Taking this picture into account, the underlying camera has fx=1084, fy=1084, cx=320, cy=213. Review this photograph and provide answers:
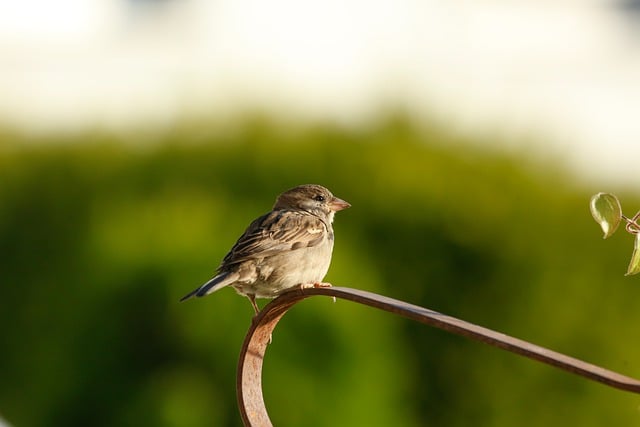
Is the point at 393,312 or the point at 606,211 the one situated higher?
the point at 606,211

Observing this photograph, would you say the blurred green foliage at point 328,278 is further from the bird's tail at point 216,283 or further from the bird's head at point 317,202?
the bird's tail at point 216,283

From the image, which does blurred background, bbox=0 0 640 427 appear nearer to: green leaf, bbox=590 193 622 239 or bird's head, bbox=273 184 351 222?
bird's head, bbox=273 184 351 222

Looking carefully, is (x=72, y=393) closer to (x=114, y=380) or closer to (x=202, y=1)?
(x=114, y=380)

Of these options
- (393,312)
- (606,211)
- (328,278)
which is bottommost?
(328,278)

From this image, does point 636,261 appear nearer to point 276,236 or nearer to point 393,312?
point 393,312

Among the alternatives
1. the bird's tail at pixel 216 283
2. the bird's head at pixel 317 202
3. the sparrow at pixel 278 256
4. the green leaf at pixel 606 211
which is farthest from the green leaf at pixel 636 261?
the bird's head at pixel 317 202

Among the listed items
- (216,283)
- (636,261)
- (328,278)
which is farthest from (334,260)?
(636,261)

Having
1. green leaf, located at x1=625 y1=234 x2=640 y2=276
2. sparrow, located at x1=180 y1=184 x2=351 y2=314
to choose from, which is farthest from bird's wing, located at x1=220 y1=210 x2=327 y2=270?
green leaf, located at x1=625 y1=234 x2=640 y2=276

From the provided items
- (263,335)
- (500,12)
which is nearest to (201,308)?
(263,335)
